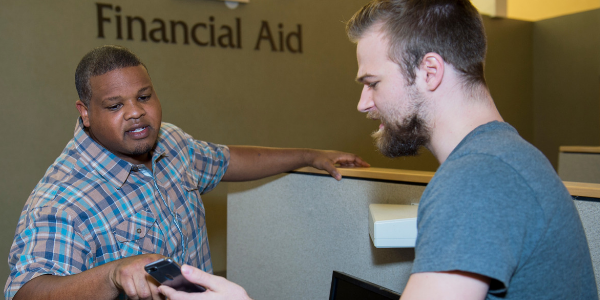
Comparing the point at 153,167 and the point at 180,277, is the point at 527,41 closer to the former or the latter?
the point at 153,167

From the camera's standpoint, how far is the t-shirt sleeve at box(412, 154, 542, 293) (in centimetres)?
58

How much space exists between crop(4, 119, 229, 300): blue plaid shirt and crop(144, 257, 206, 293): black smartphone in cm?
40

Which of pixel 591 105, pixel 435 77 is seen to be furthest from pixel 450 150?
pixel 591 105

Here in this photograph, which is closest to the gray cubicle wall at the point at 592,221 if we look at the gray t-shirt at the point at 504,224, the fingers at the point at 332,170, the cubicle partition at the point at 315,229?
the cubicle partition at the point at 315,229

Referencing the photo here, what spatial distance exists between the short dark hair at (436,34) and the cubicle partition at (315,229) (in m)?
0.33

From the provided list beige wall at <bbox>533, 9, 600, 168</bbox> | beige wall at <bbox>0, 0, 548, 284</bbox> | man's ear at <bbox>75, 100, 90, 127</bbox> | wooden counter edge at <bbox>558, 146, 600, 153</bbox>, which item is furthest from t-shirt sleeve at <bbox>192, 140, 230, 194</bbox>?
beige wall at <bbox>533, 9, 600, 168</bbox>

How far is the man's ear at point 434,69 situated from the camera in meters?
0.79

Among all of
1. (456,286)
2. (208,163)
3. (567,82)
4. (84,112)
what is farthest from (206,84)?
(567,82)

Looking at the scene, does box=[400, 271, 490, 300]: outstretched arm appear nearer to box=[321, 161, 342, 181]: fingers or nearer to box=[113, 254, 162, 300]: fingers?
box=[113, 254, 162, 300]: fingers

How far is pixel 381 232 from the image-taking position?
1006mm

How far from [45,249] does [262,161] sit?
29.8 inches

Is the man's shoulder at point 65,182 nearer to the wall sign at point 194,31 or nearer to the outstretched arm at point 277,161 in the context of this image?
the outstretched arm at point 277,161

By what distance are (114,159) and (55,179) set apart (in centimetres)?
17

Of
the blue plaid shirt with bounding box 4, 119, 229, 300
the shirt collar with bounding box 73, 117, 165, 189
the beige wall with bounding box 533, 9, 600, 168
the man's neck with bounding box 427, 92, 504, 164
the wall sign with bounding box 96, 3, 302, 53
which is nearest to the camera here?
the man's neck with bounding box 427, 92, 504, 164
